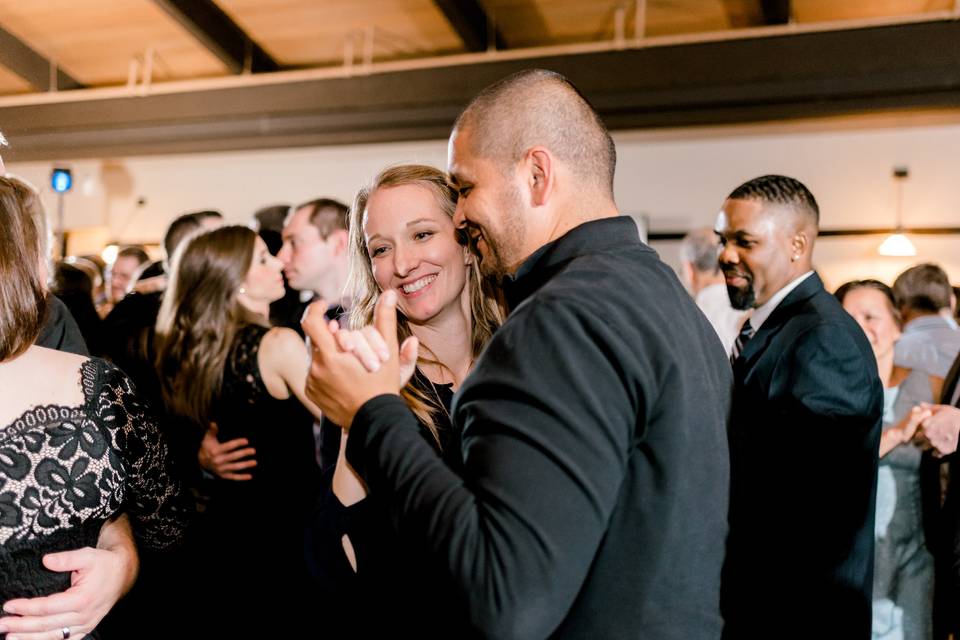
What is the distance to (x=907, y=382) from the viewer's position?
3.04 m

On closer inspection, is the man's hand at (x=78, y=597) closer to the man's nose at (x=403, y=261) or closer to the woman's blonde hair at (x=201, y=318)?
the man's nose at (x=403, y=261)

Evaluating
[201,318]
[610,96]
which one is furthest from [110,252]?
[201,318]

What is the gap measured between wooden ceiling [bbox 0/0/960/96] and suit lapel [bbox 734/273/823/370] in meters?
4.31

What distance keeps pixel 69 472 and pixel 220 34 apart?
667 centimetres

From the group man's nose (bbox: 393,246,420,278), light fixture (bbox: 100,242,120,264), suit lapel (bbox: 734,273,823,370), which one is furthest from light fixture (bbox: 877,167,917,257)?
light fixture (bbox: 100,242,120,264)

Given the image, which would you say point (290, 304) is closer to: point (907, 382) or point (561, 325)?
point (907, 382)

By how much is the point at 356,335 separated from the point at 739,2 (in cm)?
592

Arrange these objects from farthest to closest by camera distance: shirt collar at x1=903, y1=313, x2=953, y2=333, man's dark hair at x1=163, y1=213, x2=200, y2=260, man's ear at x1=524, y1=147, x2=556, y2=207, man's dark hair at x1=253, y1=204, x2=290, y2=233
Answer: man's dark hair at x1=253, y1=204, x2=290, y2=233 < shirt collar at x1=903, y1=313, x2=953, y2=333 < man's dark hair at x1=163, y1=213, x2=200, y2=260 < man's ear at x1=524, y1=147, x2=556, y2=207

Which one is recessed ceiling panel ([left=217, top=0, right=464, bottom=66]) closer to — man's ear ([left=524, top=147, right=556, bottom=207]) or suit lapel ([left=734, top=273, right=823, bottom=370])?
suit lapel ([left=734, top=273, right=823, bottom=370])

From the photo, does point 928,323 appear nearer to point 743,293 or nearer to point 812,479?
point 743,293

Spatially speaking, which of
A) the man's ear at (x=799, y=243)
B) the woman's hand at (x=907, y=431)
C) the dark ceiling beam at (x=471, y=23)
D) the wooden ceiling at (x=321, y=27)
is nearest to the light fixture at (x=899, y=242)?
the wooden ceiling at (x=321, y=27)

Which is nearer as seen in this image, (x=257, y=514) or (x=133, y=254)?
(x=257, y=514)

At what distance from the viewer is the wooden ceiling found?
6098mm

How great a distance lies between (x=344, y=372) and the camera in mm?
994
